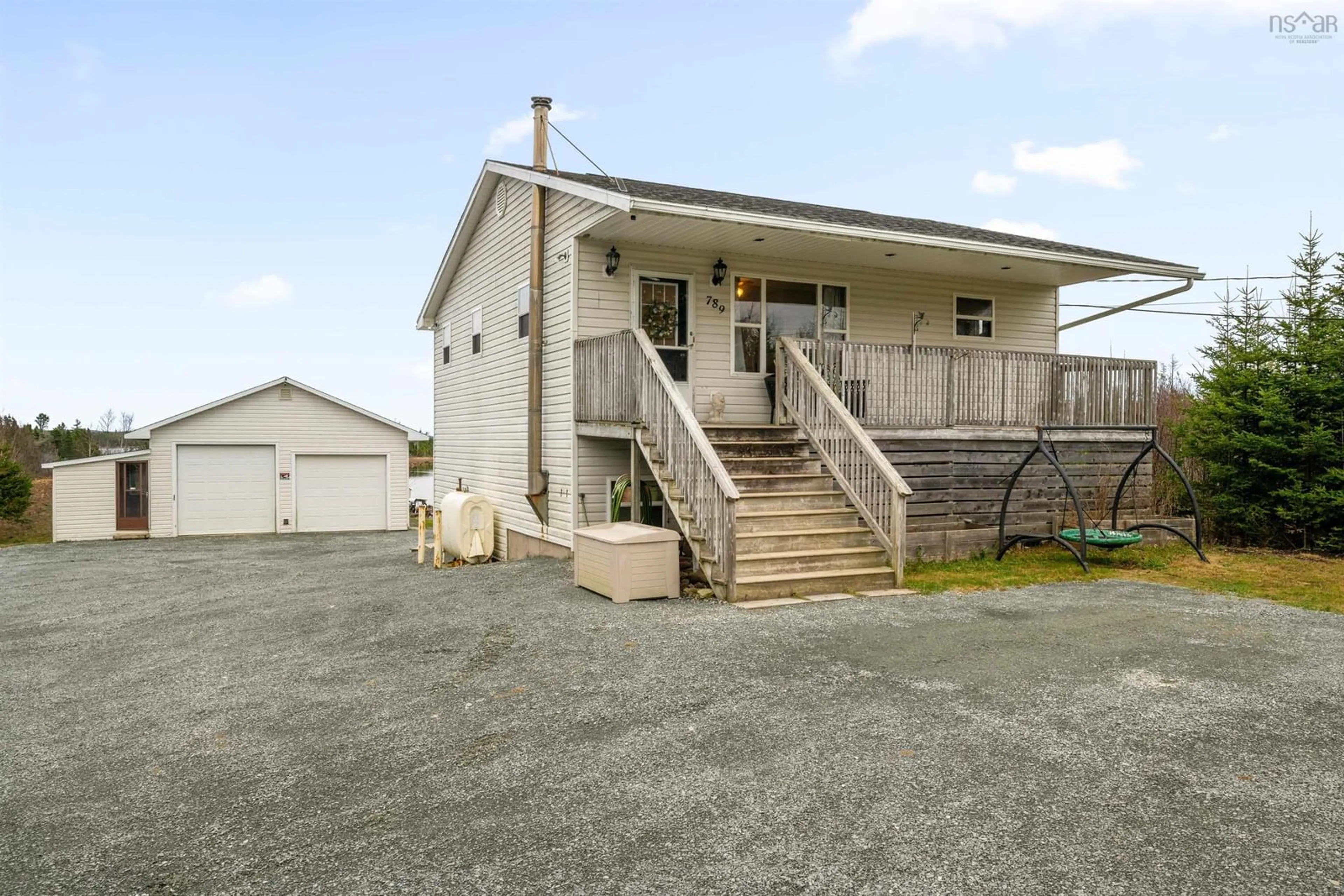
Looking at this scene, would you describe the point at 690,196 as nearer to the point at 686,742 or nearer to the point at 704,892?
the point at 686,742

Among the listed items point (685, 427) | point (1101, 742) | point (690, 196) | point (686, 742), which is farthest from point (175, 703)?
point (690, 196)

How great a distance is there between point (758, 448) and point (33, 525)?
27.1 meters

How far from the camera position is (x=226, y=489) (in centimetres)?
2164

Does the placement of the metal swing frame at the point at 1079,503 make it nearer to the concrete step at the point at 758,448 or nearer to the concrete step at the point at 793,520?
the concrete step at the point at 793,520

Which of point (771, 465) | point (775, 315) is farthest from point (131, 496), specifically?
point (771, 465)

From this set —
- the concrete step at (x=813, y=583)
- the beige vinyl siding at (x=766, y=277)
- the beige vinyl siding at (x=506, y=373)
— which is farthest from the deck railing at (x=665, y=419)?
the beige vinyl siding at (x=766, y=277)

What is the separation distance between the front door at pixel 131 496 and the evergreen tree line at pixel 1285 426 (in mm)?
23543

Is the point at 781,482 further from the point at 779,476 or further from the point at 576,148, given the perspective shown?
the point at 576,148

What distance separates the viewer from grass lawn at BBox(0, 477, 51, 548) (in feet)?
78.2

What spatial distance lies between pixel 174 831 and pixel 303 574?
902cm

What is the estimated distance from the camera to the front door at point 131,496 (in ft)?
70.0

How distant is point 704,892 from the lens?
282cm

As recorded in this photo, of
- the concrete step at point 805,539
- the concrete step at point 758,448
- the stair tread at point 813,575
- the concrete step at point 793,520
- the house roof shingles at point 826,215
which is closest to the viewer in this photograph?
the stair tread at point 813,575

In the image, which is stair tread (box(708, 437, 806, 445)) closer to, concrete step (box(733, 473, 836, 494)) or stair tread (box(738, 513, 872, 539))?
concrete step (box(733, 473, 836, 494))
